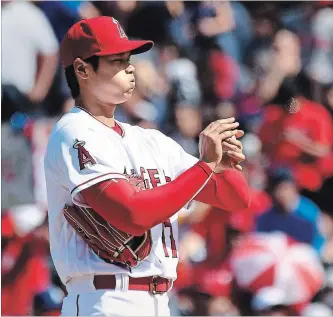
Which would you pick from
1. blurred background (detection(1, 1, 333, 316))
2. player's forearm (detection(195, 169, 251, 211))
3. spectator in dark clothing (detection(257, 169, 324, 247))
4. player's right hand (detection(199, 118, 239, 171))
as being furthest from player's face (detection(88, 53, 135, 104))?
spectator in dark clothing (detection(257, 169, 324, 247))

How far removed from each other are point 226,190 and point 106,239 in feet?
1.60

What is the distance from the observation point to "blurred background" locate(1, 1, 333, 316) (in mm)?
5664

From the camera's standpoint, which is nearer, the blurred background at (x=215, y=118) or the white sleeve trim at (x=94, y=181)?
the white sleeve trim at (x=94, y=181)

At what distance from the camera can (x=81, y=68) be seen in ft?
8.67

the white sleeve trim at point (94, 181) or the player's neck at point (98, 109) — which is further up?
the player's neck at point (98, 109)

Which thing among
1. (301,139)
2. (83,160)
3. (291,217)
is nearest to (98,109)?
(83,160)

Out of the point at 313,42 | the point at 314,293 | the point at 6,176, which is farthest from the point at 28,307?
the point at 313,42

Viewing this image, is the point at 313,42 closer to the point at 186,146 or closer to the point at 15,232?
the point at 186,146

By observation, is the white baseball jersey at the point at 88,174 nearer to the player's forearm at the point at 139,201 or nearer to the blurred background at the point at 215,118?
the player's forearm at the point at 139,201

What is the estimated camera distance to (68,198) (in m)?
2.57

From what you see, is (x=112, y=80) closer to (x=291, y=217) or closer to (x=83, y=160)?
(x=83, y=160)

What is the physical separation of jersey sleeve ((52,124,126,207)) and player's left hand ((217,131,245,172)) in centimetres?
34

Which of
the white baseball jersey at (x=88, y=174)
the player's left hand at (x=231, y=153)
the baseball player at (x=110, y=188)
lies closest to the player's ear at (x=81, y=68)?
the baseball player at (x=110, y=188)

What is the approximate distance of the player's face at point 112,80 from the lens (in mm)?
2586
